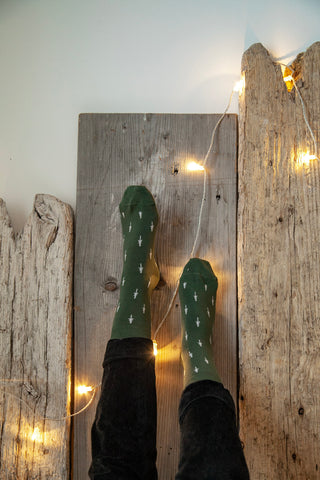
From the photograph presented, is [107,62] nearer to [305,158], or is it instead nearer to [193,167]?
[193,167]

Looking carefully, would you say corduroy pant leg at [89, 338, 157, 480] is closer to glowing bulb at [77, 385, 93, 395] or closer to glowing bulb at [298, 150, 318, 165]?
glowing bulb at [77, 385, 93, 395]

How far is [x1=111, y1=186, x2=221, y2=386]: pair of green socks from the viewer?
3.10 ft

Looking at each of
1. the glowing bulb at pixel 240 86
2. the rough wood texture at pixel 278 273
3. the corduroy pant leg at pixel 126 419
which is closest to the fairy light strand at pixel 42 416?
the corduroy pant leg at pixel 126 419

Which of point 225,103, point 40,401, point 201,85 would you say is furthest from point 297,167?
point 40,401

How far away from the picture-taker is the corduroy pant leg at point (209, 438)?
2.33 feet

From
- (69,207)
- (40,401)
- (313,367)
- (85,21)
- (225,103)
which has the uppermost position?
(85,21)

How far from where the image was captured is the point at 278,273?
104 centimetres

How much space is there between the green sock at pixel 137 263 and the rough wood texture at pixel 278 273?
0.28m

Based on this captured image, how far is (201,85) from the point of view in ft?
3.84

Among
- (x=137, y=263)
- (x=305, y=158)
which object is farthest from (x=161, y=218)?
(x=305, y=158)

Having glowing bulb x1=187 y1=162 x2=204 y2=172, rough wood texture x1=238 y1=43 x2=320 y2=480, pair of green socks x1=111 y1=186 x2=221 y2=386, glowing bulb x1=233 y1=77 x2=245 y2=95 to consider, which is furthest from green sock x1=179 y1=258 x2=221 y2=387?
glowing bulb x1=233 y1=77 x2=245 y2=95

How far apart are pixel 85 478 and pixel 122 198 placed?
0.86m

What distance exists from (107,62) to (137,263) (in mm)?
728

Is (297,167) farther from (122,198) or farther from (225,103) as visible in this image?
(122,198)
